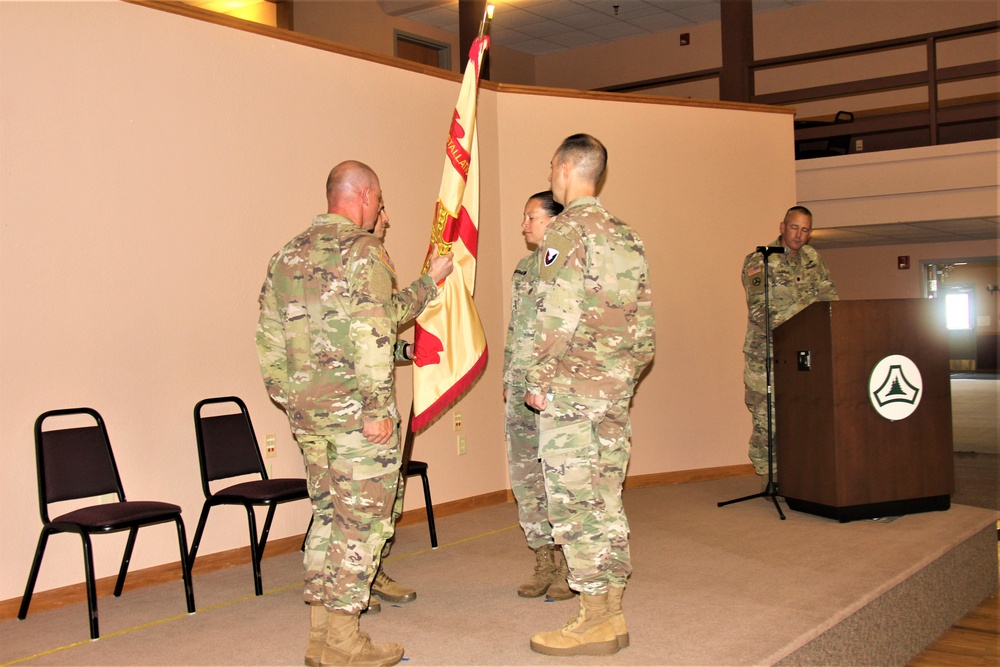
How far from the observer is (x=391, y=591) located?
11.4ft

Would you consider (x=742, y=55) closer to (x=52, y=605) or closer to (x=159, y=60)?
(x=159, y=60)

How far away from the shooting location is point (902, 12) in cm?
1067

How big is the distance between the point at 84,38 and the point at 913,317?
4.37 meters

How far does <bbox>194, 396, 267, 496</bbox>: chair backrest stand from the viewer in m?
3.91

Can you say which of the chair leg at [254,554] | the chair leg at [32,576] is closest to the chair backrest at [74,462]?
the chair leg at [32,576]

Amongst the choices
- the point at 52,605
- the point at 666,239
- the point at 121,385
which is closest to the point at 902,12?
the point at 666,239

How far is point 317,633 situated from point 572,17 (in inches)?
389

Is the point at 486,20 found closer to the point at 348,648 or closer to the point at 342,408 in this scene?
the point at 342,408

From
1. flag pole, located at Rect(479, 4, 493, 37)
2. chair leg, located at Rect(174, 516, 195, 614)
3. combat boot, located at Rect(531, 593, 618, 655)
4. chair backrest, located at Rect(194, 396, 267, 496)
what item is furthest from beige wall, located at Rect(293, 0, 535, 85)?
combat boot, located at Rect(531, 593, 618, 655)

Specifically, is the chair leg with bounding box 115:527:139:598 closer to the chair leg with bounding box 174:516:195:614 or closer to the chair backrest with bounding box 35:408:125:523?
the chair backrest with bounding box 35:408:125:523

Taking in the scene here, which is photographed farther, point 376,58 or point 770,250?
point 376,58

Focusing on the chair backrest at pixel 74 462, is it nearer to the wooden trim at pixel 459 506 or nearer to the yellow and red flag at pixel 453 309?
the yellow and red flag at pixel 453 309

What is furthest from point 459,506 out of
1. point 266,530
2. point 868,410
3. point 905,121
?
point 905,121

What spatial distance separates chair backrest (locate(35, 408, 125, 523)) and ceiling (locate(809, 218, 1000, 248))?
274 inches
